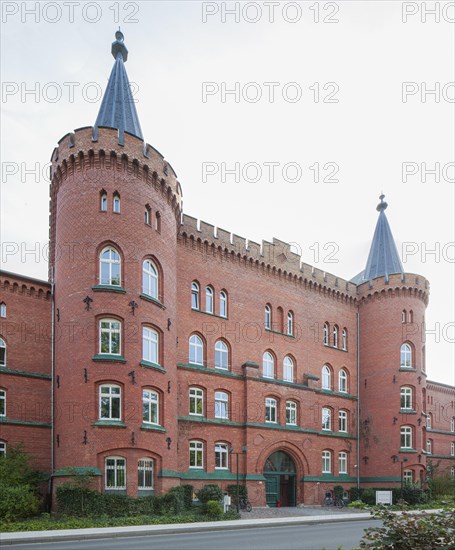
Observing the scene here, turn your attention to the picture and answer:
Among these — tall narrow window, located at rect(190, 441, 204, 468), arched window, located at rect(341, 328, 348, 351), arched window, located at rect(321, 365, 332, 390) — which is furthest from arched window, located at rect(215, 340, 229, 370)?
arched window, located at rect(341, 328, 348, 351)

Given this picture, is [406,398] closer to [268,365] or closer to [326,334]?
[326,334]

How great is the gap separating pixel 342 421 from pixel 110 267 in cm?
2302

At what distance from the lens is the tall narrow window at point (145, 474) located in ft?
84.2

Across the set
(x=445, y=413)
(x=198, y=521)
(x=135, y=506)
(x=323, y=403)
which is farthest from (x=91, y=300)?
(x=445, y=413)

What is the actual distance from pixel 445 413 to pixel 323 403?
21.4m

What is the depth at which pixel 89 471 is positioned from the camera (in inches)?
945

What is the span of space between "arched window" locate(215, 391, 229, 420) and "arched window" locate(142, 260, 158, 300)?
25.7ft

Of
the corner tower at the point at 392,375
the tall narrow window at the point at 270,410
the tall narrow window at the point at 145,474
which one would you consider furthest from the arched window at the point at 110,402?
the corner tower at the point at 392,375

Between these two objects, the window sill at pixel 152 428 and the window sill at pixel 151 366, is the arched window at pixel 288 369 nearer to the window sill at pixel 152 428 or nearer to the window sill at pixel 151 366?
the window sill at pixel 151 366

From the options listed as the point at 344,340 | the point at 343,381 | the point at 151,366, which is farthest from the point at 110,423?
the point at 344,340

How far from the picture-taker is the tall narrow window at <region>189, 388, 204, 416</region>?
104ft

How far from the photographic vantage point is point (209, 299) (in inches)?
1337

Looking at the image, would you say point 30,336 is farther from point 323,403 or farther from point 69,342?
point 323,403

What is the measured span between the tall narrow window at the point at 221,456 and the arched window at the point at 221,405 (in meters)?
1.60
